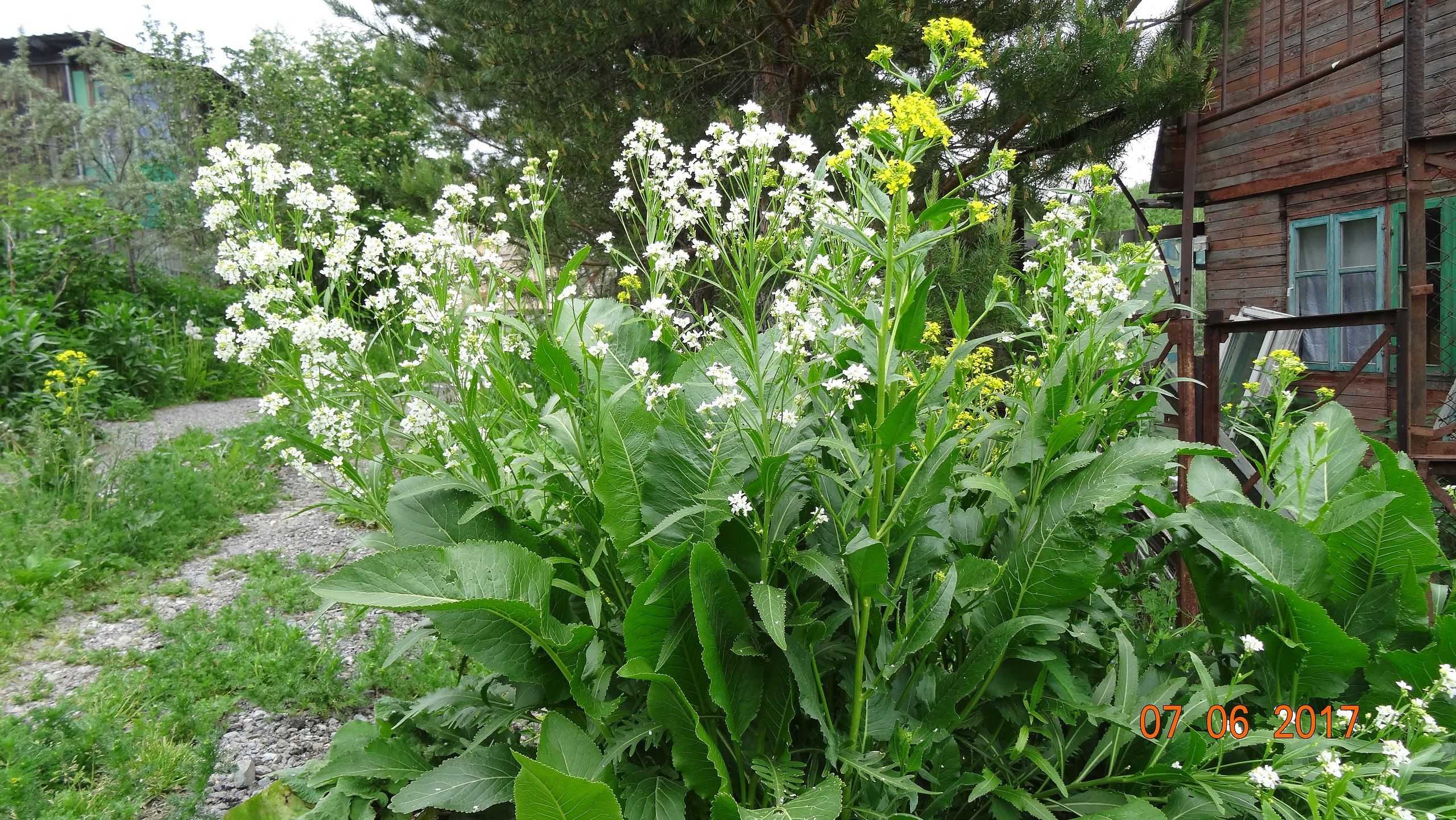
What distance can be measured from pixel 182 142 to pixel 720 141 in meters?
14.7

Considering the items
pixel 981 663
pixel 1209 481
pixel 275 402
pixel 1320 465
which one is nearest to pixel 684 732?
pixel 981 663

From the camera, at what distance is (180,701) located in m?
2.57

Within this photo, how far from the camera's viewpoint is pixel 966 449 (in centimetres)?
160

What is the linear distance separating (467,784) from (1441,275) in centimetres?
697

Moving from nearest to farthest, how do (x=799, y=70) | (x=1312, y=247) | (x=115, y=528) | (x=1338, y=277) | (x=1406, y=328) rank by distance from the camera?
(x=1406, y=328)
(x=115, y=528)
(x=799, y=70)
(x=1338, y=277)
(x=1312, y=247)

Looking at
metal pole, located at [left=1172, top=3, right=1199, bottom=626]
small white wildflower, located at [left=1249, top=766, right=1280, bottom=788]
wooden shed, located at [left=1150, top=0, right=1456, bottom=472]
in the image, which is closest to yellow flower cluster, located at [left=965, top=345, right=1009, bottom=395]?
metal pole, located at [left=1172, top=3, right=1199, bottom=626]

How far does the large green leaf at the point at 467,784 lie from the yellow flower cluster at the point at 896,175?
1.15 m

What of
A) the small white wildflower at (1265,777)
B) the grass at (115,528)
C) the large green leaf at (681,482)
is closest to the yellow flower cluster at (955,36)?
the large green leaf at (681,482)

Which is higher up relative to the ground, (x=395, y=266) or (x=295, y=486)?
(x=395, y=266)

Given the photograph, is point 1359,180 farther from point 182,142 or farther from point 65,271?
point 182,142

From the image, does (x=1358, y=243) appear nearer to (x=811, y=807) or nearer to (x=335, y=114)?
(x=811, y=807)

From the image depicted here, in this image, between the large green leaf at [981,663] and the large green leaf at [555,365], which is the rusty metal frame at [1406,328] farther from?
the large green leaf at [555,365]

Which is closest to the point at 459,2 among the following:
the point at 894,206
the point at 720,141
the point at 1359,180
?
the point at 720,141

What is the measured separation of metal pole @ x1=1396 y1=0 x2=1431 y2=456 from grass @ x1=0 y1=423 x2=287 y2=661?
5.37m
